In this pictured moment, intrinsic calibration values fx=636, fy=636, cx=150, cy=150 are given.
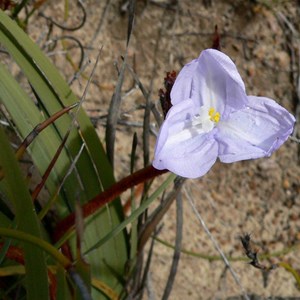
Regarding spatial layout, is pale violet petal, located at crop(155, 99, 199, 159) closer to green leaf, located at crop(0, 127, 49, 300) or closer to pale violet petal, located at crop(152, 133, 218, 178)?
pale violet petal, located at crop(152, 133, 218, 178)

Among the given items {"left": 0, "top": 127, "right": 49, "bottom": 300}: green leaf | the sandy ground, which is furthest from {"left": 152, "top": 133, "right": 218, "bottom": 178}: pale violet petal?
the sandy ground

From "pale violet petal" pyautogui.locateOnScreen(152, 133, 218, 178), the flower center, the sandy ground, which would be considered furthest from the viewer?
the sandy ground

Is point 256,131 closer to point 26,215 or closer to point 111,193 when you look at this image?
point 111,193

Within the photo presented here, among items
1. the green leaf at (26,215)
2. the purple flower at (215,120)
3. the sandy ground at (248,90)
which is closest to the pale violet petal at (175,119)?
the purple flower at (215,120)

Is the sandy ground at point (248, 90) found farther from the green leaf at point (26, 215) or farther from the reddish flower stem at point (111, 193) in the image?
the green leaf at point (26, 215)

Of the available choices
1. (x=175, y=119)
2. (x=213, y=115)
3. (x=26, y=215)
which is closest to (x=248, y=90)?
(x=213, y=115)

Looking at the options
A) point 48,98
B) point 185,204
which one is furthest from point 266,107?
point 185,204

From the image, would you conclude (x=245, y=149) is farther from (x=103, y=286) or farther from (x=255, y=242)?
(x=255, y=242)
